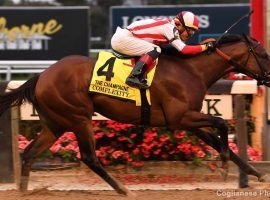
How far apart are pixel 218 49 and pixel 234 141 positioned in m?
1.44

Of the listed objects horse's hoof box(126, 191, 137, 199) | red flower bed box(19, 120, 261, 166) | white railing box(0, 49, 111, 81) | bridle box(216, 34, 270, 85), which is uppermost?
bridle box(216, 34, 270, 85)

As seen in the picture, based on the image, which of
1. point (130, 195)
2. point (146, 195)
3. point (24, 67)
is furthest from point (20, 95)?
point (24, 67)

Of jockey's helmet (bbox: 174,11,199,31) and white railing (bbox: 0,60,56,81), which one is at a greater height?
jockey's helmet (bbox: 174,11,199,31)

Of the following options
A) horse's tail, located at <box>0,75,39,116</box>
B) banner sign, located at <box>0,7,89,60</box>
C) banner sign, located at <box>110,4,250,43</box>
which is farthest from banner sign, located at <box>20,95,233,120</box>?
banner sign, located at <box>110,4,250,43</box>

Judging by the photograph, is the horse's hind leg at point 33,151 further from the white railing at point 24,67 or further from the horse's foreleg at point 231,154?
the white railing at point 24,67

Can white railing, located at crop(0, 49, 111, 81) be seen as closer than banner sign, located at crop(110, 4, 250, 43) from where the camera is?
Yes

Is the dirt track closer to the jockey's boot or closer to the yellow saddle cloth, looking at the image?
the yellow saddle cloth

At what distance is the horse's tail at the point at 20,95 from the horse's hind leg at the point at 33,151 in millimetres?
383

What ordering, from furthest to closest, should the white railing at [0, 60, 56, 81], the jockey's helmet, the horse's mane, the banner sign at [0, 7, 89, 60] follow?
the banner sign at [0, 7, 89, 60]
the white railing at [0, 60, 56, 81]
the horse's mane
the jockey's helmet

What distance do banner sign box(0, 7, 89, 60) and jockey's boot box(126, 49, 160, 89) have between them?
42.3 feet

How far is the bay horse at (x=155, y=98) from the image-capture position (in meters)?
6.26

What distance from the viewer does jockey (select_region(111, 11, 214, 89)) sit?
6.27 metres

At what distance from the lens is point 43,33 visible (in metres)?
19.6

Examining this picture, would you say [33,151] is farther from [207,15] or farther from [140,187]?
[207,15]
